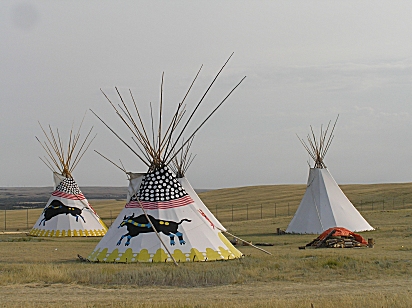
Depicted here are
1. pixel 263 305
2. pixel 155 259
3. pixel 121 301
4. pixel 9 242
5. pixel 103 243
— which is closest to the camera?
pixel 263 305

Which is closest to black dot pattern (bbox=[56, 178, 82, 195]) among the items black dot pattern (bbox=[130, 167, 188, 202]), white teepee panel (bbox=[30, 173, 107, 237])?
white teepee panel (bbox=[30, 173, 107, 237])

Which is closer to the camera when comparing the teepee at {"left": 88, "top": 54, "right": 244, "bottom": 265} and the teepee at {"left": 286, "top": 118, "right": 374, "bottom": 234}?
the teepee at {"left": 88, "top": 54, "right": 244, "bottom": 265}

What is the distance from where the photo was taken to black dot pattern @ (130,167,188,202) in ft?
45.4

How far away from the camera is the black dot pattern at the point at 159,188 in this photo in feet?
45.4

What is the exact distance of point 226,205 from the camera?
55.9 m

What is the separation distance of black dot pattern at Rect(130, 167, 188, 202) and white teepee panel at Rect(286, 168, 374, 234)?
10.9 metres

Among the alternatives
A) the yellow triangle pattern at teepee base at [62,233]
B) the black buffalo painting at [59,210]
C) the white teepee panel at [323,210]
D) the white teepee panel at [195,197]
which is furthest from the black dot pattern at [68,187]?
the white teepee panel at [323,210]

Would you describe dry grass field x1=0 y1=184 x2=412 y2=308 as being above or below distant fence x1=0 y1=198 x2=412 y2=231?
below

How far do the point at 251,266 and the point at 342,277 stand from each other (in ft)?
5.73

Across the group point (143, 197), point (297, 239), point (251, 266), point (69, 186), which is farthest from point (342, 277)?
point (69, 186)

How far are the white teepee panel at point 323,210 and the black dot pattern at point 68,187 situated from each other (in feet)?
29.1

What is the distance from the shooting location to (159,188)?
13938mm

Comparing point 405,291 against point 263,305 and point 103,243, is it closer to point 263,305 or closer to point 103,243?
point 263,305

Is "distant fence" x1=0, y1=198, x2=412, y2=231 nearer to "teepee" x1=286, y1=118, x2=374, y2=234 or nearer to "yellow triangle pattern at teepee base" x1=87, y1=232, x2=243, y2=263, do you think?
"teepee" x1=286, y1=118, x2=374, y2=234
